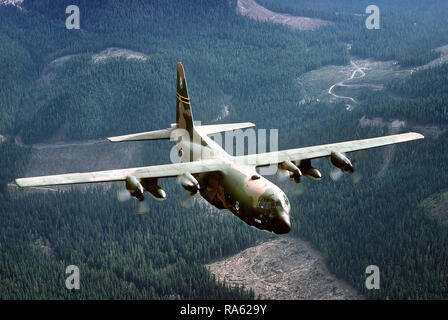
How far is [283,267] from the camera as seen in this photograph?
4771 inches

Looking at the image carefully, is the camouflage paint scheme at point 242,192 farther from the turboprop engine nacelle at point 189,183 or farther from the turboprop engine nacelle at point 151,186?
the turboprop engine nacelle at point 151,186

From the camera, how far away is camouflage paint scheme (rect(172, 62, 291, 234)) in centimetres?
6072

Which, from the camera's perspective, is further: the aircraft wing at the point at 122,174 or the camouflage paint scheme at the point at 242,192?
the aircraft wing at the point at 122,174

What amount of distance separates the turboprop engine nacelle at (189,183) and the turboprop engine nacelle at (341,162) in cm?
1605

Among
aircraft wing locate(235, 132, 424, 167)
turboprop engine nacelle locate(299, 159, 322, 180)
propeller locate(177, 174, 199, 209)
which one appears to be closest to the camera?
propeller locate(177, 174, 199, 209)

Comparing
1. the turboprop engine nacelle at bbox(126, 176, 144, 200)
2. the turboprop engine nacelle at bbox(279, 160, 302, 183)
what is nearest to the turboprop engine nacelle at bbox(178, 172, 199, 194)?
the turboprop engine nacelle at bbox(126, 176, 144, 200)

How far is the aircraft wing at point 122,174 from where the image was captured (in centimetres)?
6225

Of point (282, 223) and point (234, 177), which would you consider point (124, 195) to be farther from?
point (282, 223)

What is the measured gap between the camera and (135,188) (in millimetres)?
62500

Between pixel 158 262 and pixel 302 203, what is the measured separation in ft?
105

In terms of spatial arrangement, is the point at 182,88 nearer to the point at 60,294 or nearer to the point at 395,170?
the point at 60,294

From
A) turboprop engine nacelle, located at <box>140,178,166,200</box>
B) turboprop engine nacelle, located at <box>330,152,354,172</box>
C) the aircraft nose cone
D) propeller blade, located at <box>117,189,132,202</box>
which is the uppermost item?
turboprop engine nacelle, located at <box>330,152,354,172</box>

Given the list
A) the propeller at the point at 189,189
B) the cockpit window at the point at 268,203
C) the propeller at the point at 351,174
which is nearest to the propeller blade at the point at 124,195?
the propeller at the point at 189,189

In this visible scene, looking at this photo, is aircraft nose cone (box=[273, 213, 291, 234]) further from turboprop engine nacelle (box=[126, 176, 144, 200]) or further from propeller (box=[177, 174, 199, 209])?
turboprop engine nacelle (box=[126, 176, 144, 200])
